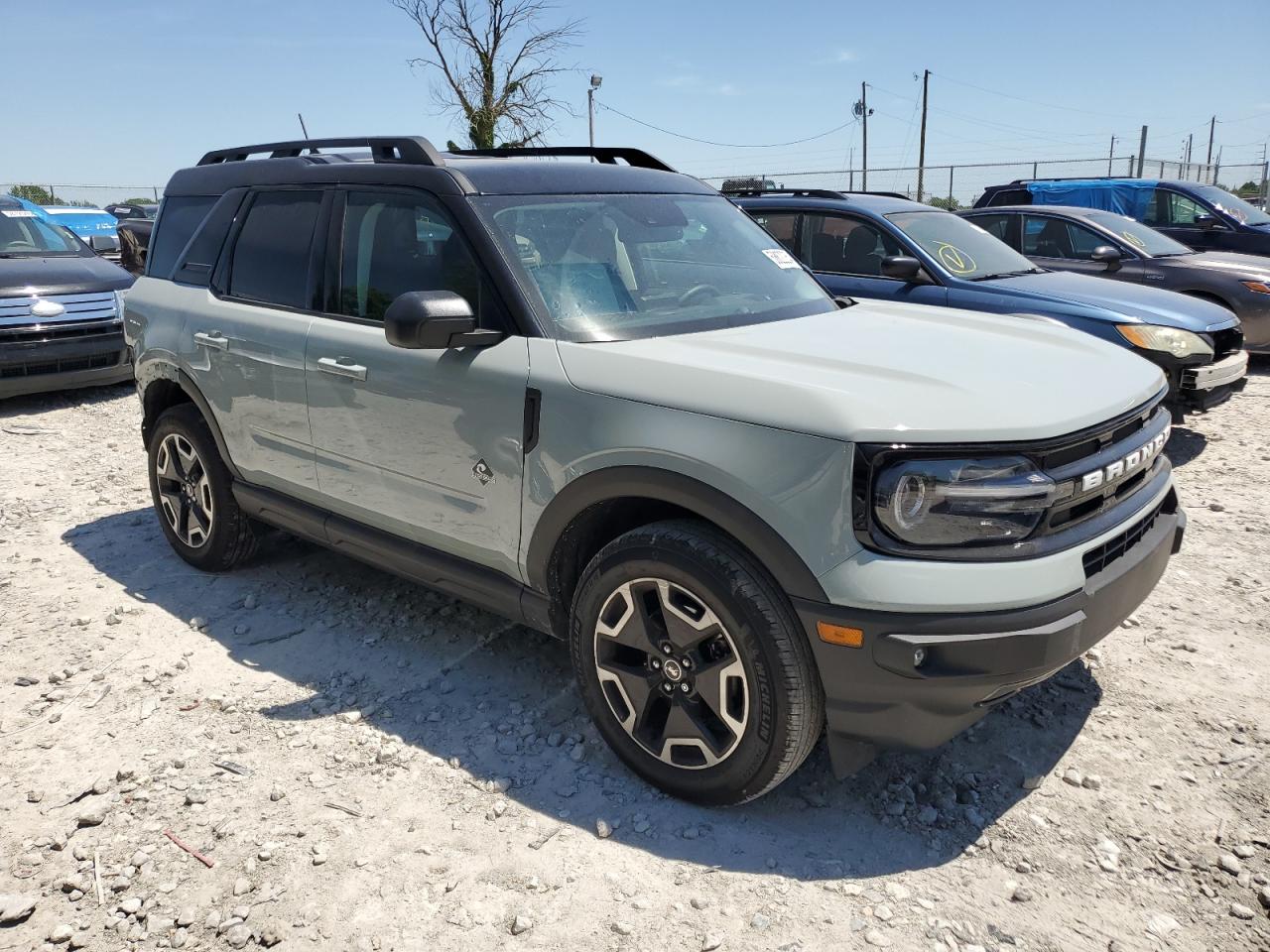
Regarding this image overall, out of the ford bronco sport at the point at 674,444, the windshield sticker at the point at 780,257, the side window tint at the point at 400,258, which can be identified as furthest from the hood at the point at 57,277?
the windshield sticker at the point at 780,257

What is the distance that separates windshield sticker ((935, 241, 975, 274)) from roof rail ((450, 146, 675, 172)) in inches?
127

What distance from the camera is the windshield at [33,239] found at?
9154 millimetres

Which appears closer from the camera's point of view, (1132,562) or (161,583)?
(1132,562)

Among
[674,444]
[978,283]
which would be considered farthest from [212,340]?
[978,283]

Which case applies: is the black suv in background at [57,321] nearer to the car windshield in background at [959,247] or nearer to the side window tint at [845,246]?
the side window tint at [845,246]

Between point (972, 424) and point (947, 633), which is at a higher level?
point (972, 424)

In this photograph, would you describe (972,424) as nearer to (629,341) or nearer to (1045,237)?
(629,341)

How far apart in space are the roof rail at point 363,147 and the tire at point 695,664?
1692 millimetres

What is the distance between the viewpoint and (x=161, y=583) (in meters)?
4.69

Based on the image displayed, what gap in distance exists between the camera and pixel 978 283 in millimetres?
6617

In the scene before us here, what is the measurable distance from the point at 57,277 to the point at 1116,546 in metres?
8.90

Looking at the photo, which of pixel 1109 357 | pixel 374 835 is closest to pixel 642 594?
pixel 374 835

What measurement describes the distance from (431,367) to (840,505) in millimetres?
1540

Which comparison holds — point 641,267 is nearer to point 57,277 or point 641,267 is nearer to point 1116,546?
point 1116,546
